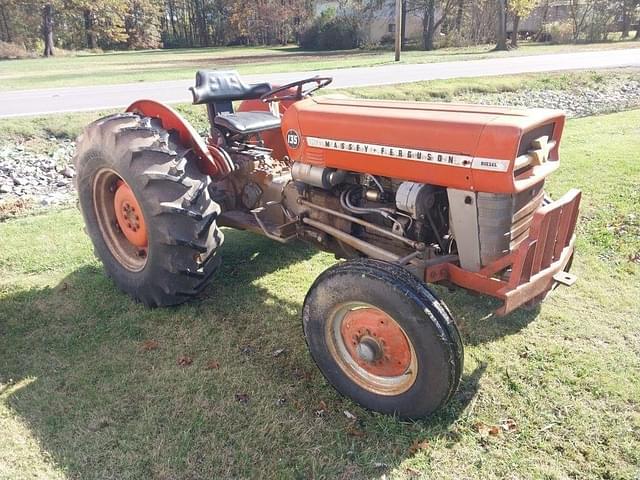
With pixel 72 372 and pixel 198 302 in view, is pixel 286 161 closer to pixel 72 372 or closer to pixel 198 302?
pixel 198 302

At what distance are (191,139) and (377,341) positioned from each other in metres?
1.97

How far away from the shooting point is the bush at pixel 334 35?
3328 centimetres

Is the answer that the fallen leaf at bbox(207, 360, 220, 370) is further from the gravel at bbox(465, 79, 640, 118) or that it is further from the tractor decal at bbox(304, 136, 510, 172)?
the gravel at bbox(465, 79, 640, 118)

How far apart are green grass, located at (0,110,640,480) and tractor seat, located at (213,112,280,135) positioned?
44.0 inches

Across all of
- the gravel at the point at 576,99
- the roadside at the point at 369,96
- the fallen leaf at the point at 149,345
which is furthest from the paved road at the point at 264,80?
the fallen leaf at the point at 149,345

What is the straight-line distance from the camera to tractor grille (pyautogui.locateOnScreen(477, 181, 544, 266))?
8.64 ft

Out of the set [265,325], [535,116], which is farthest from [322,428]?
[535,116]

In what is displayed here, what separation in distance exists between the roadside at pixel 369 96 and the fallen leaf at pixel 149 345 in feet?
10.8

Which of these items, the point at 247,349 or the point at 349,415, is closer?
the point at 349,415

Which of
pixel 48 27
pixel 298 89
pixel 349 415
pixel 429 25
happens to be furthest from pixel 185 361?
pixel 48 27

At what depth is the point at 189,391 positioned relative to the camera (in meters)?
2.96

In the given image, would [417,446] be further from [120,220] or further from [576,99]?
[576,99]

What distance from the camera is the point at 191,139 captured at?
3.71 m

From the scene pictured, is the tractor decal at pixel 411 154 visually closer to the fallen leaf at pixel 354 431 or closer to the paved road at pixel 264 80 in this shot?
the fallen leaf at pixel 354 431
